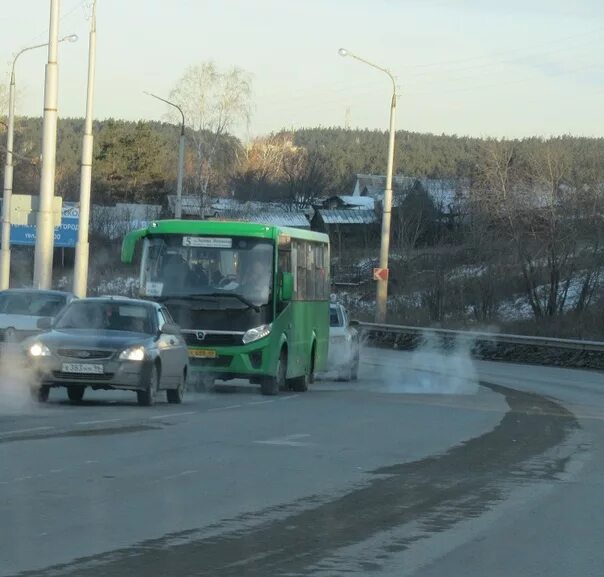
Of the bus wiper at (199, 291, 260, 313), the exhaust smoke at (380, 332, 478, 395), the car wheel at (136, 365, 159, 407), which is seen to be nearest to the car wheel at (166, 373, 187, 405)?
the car wheel at (136, 365, 159, 407)

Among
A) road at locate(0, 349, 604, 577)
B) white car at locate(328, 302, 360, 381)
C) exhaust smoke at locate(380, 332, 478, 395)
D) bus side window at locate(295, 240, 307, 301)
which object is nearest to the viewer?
road at locate(0, 349, 604, 577)

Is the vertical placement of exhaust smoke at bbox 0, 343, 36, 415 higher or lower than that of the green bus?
lower

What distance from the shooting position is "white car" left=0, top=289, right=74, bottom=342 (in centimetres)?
2661

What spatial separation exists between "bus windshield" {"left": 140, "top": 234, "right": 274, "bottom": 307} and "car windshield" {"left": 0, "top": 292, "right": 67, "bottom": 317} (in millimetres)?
4416

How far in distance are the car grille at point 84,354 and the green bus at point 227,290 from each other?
15.6 feet

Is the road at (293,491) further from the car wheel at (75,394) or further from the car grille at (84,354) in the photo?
the car grille at (84,354)

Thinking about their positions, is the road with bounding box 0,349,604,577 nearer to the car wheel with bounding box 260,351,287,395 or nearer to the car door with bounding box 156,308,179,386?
the car door with bounding box 156,308,179,386

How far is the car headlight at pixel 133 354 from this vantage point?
18.4 m

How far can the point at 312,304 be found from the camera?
26.5m

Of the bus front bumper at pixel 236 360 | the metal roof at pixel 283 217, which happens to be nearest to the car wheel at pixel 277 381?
the bus front bumper at pixel 236 360

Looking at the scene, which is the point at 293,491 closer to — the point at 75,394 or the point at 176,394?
the point at 75,394

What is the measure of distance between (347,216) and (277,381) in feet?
288

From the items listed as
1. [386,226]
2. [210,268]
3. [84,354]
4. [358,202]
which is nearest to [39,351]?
[84,354]

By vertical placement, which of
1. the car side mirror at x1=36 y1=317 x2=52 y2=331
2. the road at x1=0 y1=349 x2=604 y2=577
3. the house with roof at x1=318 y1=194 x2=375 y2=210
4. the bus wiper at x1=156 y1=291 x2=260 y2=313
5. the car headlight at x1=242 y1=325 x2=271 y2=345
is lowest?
the road at x1=0 y1=349 x2=604 y2=577
